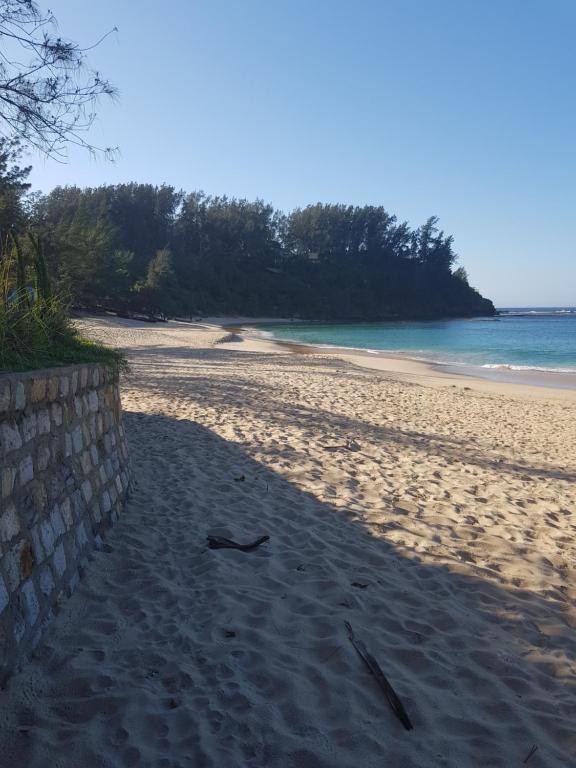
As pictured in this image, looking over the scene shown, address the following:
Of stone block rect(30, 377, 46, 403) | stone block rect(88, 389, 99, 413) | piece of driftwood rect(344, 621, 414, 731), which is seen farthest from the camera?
stone block rect(88, 389, 99, 413)

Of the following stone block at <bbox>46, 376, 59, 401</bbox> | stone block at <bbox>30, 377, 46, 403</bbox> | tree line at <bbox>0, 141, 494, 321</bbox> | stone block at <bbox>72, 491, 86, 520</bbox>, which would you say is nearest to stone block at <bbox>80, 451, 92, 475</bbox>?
stone block at <bbox>72, 491, 86, 520</bbox>

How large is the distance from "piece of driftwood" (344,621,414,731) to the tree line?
46080mm

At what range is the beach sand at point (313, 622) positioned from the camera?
214 cm

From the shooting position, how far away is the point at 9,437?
252cm

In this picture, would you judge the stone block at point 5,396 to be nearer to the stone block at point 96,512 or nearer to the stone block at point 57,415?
the stone block at point 57,415

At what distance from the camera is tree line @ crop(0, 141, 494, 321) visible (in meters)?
61.9

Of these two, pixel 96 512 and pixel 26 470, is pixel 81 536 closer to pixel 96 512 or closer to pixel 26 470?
pixel 96 512

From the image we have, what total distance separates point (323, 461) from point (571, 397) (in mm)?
11874

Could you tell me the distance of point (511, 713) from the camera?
2.35m

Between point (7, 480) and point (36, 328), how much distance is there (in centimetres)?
141

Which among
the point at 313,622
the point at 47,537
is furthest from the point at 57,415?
the point at 313,622

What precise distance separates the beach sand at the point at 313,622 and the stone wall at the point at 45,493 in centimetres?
14

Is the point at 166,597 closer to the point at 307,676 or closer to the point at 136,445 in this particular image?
the point at 307,676

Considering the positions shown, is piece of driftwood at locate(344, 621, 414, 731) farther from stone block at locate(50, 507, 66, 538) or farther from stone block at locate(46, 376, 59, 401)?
stone block at locate(46, 376, 59, 401)
